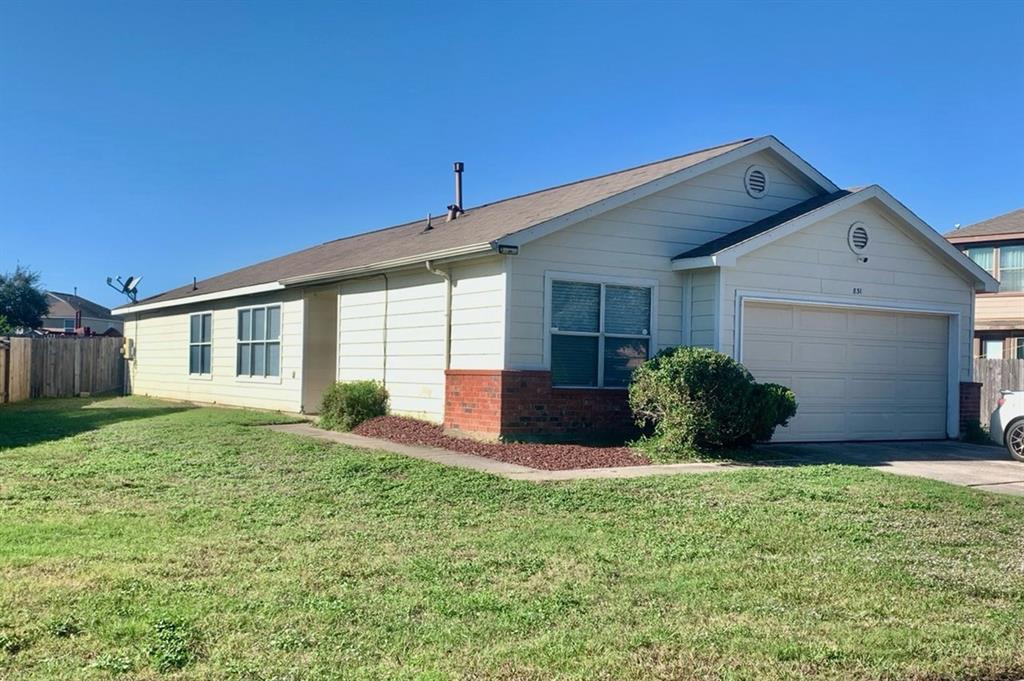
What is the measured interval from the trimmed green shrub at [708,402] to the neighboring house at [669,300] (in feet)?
4.56

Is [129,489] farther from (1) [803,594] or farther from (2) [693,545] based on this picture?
(1) [803,594]

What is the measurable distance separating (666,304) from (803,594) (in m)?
8.51

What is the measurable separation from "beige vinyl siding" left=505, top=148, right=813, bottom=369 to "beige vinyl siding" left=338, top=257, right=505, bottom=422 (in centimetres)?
41

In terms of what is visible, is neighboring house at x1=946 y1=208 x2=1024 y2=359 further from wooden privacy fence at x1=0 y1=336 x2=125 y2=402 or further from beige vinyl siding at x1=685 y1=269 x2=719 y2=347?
wooden privacy fence at x1=0 y1=336 x2=125 y2=402

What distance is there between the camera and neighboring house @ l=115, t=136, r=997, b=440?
12883mm

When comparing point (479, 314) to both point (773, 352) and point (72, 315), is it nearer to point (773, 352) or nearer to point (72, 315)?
point (773, 352)

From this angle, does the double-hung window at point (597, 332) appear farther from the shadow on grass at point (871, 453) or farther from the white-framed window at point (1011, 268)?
the white-framed window at point (1011, 268)

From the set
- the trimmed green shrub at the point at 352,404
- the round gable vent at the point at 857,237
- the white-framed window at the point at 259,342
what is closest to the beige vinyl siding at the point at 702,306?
the round gable vent at the point at 857,237

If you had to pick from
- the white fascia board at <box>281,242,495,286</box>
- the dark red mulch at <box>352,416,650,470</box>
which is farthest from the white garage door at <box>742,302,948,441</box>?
the white fascia board at <box>281,242,495,286</box>

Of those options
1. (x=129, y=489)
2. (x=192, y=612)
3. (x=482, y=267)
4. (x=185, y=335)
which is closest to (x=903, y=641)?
(x=192, y=612)

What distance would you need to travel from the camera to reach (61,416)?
18141 millimetres

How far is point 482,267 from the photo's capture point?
→ 517 inches

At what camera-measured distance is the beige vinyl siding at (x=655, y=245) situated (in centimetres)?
1273

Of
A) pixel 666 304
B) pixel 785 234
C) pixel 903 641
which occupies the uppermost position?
pixel 785 234
